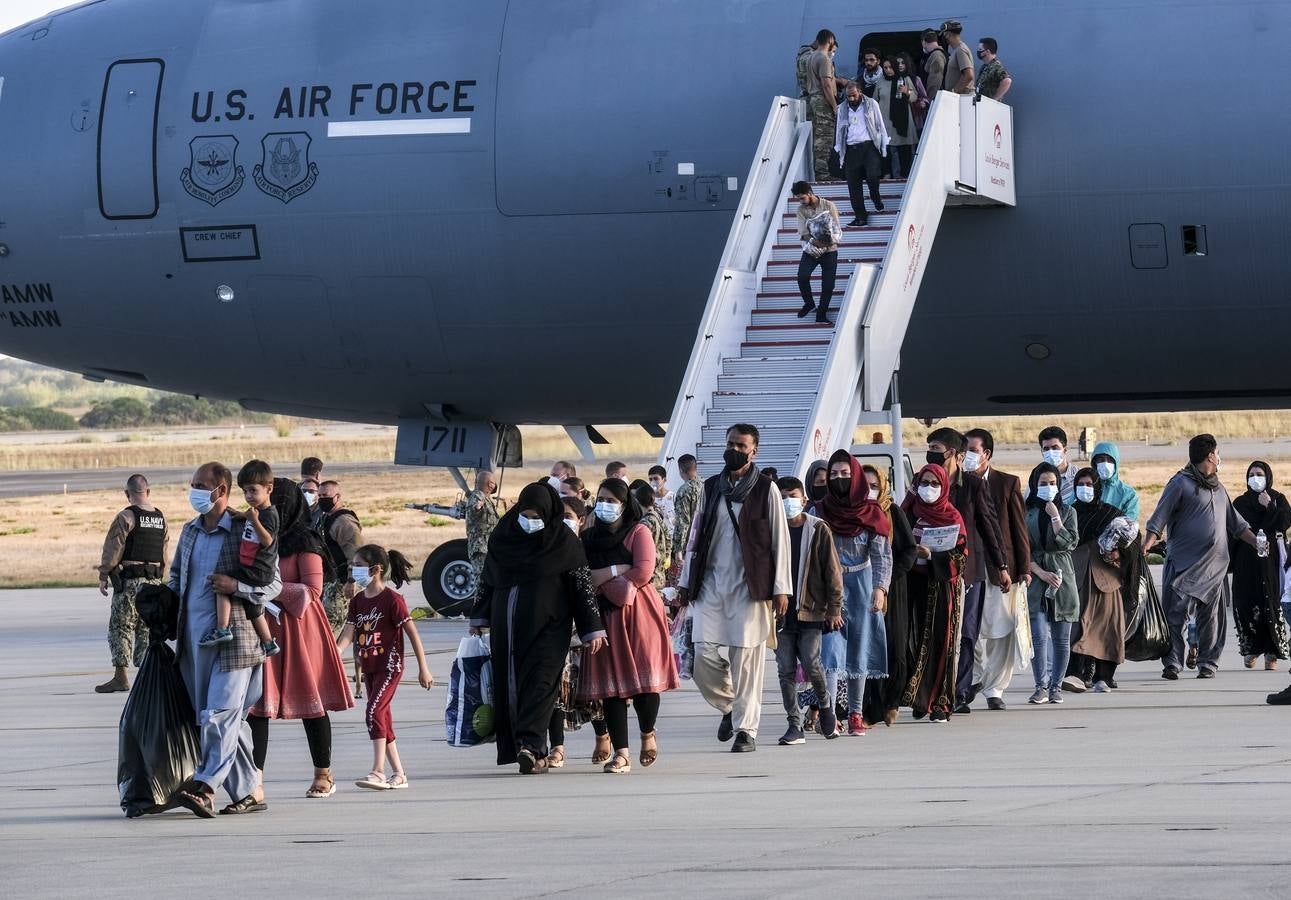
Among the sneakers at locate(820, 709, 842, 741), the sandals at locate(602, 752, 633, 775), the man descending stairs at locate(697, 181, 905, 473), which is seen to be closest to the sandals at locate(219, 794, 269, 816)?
the sandals at locate(602, 752, 633, 775)

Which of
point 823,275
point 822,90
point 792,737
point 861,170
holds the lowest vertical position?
point 792,737

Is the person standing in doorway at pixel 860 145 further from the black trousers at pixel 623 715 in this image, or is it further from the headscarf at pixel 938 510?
the black trousers at pixel 623 715

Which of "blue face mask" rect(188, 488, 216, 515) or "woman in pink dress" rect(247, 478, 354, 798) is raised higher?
"blue face mask" rect(188, 488, 216, 515)

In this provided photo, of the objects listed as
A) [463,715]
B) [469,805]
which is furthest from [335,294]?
[469,805]

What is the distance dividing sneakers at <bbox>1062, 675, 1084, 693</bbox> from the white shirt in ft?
18.6

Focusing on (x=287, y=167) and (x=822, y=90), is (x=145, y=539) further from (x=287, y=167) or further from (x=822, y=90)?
(x=822, y=90)

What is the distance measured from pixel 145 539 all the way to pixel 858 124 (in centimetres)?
729

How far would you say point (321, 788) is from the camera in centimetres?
1177

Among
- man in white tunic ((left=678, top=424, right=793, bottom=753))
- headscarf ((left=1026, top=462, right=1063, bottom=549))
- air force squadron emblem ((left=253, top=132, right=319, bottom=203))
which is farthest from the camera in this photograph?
air force squadron emblem ((left=253, top=132, right=319, bottom=203))

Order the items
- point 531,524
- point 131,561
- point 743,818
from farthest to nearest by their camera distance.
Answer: point 131,561
point 531,524
point 743,818

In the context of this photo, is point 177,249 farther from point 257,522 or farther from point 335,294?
point 257,522

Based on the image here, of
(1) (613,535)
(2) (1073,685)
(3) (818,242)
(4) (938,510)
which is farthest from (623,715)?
(3) (818,242)

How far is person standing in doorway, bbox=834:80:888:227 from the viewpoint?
65.1ft

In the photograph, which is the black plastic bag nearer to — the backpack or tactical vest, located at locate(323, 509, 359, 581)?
the backpack
